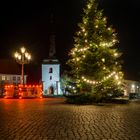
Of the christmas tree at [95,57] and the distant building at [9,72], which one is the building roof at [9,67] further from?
the christmas tree at [95,57]

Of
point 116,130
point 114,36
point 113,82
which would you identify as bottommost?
→ point 116,130

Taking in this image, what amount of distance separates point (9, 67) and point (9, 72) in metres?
1.59

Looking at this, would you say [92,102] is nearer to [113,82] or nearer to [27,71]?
[113,82]

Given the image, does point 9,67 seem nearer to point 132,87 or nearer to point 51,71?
point 51,71

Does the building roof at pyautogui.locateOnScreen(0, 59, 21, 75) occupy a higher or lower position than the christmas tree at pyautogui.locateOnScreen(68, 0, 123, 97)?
higher

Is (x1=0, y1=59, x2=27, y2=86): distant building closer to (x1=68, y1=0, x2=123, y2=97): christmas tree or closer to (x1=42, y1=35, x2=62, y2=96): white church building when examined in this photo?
(x1=42, y1=35, x2=62, y2=96): white church building

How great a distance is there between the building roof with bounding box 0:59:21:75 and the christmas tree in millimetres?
69922

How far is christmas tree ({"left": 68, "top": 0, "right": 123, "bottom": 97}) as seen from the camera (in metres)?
40.4

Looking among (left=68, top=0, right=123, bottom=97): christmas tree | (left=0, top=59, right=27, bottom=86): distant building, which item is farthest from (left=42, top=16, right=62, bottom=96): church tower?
(left=68, top=0, right=123, bottom=97): christmas tree

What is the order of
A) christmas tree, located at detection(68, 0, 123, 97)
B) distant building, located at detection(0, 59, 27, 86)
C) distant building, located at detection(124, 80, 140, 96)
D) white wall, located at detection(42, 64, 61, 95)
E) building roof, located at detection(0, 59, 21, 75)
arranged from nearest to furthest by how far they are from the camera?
christmas tree, located at detection(68, 0, 123, 97) → distant building, located at detection(0, 59, 27, 86) → building roof, located at detection(0, 59, 21, 75) → distant building, located at detection(124, 80, 140, 96) → white wall, located at detection(42, 64, 61, 95)

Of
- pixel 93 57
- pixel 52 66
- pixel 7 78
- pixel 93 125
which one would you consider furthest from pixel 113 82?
pixel 52 66

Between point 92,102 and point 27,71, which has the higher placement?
point 27,71

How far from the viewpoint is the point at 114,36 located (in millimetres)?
41156

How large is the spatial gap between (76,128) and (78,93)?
25.5 meters
